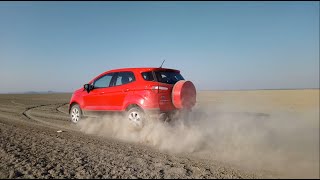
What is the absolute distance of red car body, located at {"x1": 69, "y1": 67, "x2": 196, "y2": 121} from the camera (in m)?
8.02

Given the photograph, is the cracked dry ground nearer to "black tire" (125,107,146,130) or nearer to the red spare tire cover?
"black tire" (125,107,146,130)

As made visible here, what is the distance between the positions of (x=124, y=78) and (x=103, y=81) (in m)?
1.10

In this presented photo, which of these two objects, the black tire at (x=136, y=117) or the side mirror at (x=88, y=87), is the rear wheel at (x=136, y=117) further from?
the side mirror at (x=88, y=87)

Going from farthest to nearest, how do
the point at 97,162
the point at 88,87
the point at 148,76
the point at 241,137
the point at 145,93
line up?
the point at 88,87 → the point at 148,76 → the point at 145,93 → the point at 241,137 → the point at 97,162

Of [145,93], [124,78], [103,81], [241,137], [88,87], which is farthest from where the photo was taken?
[88,87]

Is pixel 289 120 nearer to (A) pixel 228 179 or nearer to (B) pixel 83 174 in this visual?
(A) pixel 228 179

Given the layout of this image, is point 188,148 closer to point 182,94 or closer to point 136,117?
point 182,94

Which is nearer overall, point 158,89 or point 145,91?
point 158,89

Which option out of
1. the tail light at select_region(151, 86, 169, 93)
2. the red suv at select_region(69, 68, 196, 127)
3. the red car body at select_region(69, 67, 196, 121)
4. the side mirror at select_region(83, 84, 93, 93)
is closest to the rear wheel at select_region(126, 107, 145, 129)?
the red suv at select_region(69, 68, 196, 127)

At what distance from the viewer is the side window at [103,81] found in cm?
963

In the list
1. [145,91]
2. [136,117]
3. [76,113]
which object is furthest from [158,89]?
[76,113]

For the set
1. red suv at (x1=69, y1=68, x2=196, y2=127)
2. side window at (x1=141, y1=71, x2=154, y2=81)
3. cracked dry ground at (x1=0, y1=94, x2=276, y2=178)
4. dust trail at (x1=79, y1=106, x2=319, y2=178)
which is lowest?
cracked dry ground at (x1=0, y1=94, x2=276, y2=178)

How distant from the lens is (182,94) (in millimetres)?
7996

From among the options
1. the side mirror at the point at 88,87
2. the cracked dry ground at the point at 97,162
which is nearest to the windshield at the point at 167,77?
the cracked dry ground at the point at 97,162
